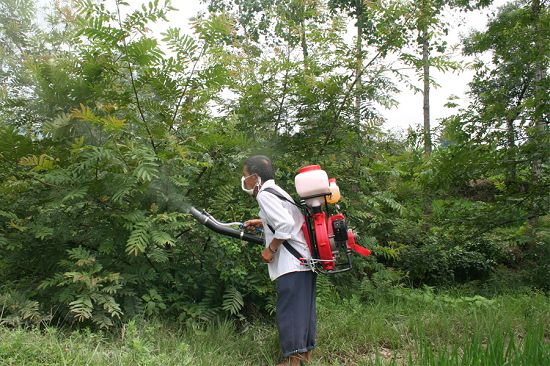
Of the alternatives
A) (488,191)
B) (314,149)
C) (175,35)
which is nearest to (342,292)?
(314,149)

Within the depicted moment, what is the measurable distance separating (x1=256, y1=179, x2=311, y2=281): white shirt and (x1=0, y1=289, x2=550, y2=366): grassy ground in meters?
0.74

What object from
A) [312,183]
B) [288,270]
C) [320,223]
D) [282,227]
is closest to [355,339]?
[288,270]

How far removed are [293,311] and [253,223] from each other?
84 cm

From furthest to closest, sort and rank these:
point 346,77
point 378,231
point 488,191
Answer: point 488,191 < point 378,231 < point 346,77

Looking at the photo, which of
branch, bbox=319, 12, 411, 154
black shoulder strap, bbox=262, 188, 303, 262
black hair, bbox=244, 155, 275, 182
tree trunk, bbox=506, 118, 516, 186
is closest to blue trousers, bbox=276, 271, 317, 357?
black shoulder strap, bbox=262, 188, 303, 262

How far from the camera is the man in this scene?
12.9 feet

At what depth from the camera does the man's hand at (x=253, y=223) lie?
14.3ft

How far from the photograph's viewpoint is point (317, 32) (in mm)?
6492

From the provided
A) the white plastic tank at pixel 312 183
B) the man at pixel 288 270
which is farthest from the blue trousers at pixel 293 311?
the white plastic tank at pixel 312 183

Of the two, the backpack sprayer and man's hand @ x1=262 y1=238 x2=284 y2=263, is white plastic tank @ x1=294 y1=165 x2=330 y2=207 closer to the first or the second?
the backpack sprayer

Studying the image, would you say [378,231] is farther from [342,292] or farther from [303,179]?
[303,179]

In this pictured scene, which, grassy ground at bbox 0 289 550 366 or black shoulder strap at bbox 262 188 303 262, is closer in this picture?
grassy ground at bbox 0 289 550 366

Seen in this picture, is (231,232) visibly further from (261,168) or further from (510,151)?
(510,151)

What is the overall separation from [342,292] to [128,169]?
3.58m
